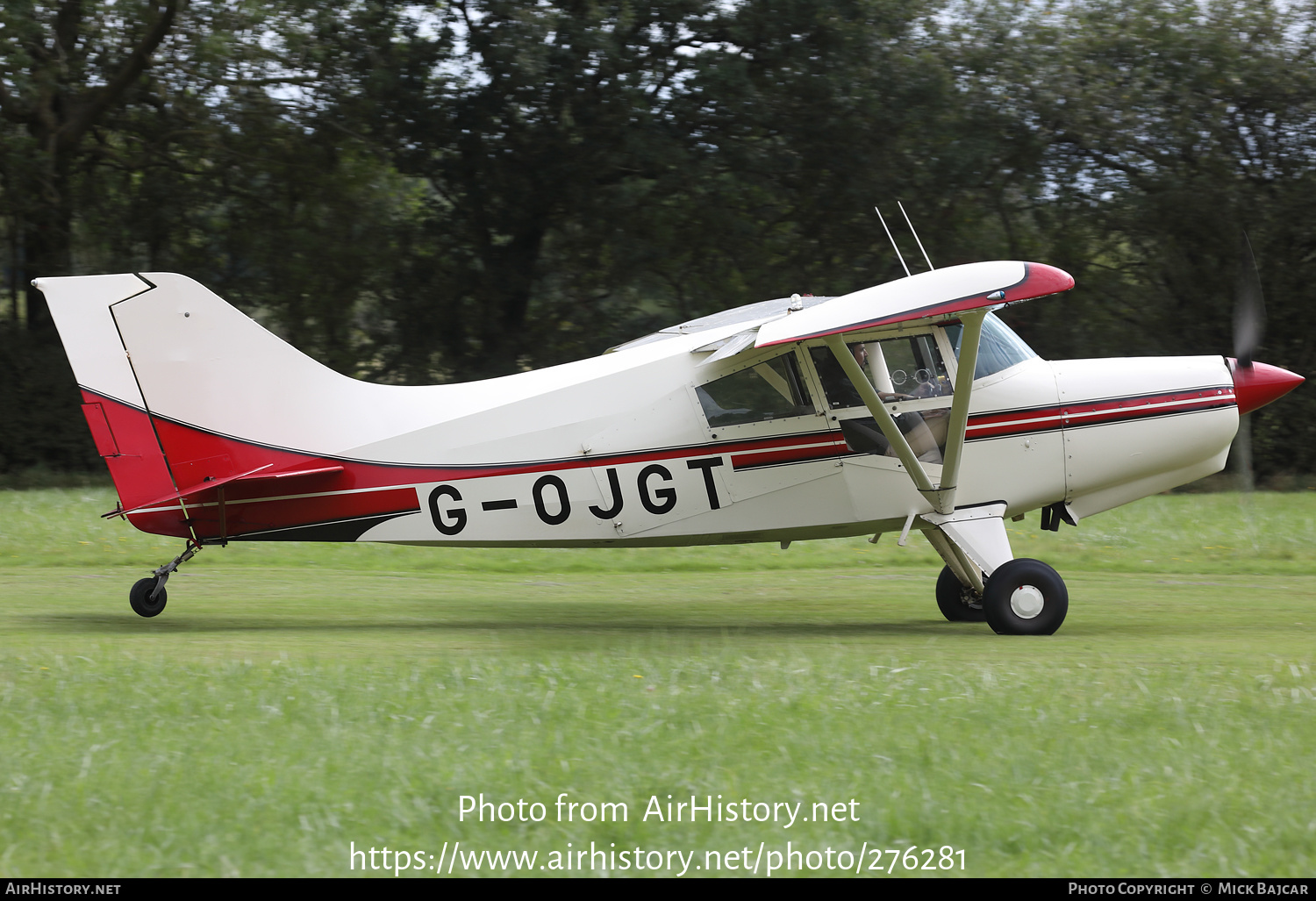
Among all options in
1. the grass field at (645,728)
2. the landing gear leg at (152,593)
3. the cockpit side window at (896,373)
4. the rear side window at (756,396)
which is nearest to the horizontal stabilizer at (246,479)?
the landing gear leg at (152,593)

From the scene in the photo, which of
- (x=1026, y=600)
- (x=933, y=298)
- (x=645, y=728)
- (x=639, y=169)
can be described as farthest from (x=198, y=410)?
(x=639, y=169)

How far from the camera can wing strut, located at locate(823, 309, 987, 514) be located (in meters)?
8.27

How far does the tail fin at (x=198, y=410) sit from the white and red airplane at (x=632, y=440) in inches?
0.6

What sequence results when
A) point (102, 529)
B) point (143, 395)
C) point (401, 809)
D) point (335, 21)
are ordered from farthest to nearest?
point (335, 21) < point (102, 529) < point (143, 395) < point (401, 809)

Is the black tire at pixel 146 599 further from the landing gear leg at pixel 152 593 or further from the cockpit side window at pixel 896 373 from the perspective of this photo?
the cockpit side window at pixel 896 373

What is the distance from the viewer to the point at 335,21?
2245cm

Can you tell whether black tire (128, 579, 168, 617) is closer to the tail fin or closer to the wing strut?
the tail fin

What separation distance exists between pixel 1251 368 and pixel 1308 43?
16.1m

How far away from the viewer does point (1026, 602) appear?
334 inches

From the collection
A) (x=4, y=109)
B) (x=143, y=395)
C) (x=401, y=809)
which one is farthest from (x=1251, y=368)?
(x=4, y=109)

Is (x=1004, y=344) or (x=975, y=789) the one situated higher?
(x=1004, y=344)

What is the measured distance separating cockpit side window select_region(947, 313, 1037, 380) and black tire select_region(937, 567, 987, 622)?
166 cm

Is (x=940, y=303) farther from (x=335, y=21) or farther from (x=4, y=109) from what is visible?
(x=4, y=109)

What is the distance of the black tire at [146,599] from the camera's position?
29.5ft
